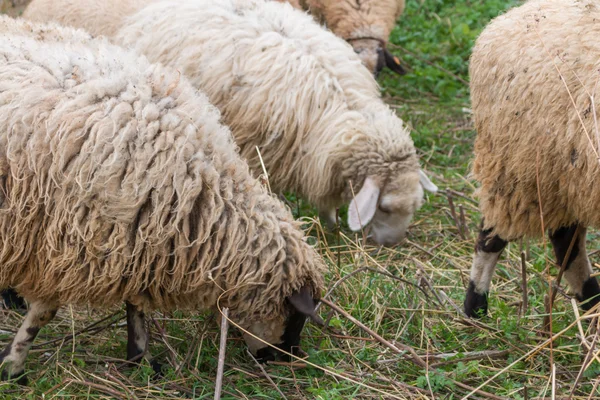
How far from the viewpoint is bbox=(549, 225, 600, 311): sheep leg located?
398 cm

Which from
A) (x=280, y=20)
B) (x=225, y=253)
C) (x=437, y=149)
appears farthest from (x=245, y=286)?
(x=437, y=149)

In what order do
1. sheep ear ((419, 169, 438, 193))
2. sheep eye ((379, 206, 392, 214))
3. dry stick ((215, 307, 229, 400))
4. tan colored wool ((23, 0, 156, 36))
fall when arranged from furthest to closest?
tan colored wool ((23, 0, 156, 36)) → sheep ear ((419, 169, 438, 193)) → sheep eye ((379, 206, 392, 214)) → dry stick ((215, 307, 229, 400))

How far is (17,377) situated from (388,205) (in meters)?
2.50

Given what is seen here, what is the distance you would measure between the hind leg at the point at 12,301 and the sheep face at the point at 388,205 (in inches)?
76.1

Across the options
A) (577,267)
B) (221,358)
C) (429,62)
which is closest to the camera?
(221,358)

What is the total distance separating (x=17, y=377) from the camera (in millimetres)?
3416

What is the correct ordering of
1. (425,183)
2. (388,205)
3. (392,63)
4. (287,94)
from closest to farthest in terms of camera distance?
(287,94), (388,205), (425,183), (392,63)

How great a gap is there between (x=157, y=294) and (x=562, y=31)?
78.0 inches

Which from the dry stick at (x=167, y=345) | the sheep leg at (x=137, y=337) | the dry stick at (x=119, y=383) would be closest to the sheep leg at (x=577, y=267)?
the dry stick at (x=167, y=345)

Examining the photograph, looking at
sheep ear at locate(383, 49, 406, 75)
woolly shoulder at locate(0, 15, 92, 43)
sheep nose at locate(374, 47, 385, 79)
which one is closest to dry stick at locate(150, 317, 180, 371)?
woolly shoulder at locate(0, 15, 92, 43)

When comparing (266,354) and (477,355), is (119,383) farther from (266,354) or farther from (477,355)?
(477,355)

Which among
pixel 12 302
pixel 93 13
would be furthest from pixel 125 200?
pixel 93 13

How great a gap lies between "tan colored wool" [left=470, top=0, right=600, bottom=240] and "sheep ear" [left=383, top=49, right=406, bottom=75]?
3.59 m

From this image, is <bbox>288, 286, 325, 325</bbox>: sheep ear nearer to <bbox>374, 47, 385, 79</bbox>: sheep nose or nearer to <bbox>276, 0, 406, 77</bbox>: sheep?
<bbox>276, 0, 406, 77</bbox>: sheep
